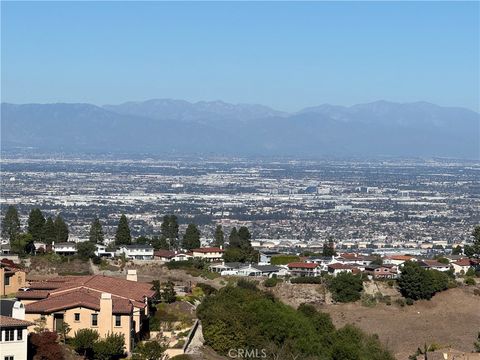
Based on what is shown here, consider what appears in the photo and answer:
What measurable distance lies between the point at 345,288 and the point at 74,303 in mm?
23204

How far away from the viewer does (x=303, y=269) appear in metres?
58.8

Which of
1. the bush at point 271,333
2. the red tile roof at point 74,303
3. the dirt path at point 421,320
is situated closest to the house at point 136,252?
the dirt path at point 421,320

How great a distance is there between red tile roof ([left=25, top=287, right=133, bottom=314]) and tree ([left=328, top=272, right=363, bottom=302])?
20883 mm

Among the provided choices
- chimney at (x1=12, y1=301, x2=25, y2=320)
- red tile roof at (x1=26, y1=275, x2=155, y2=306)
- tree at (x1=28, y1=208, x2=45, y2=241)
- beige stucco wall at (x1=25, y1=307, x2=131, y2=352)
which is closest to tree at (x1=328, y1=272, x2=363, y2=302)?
tree at (x1=28, y1=208, x2=45, y2=241)

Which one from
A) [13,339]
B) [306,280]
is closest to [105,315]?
[13,339]

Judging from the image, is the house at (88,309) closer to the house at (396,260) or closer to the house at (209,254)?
the house at (209,254)

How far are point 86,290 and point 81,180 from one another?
150377 millimetres

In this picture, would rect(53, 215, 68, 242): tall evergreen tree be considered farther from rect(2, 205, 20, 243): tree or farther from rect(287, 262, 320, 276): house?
rect(287, 262, 320, 276): house

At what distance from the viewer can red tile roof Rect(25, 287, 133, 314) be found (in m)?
28.9

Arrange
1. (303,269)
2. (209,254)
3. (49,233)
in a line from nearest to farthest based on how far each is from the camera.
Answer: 1. (49,233)
2. (303,269)
3. (209,254)

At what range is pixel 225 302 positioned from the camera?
3675 cm

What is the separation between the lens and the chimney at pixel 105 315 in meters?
28.9

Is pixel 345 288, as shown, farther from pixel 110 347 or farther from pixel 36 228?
pixel 110 347

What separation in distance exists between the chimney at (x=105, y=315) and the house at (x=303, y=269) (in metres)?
29.2
